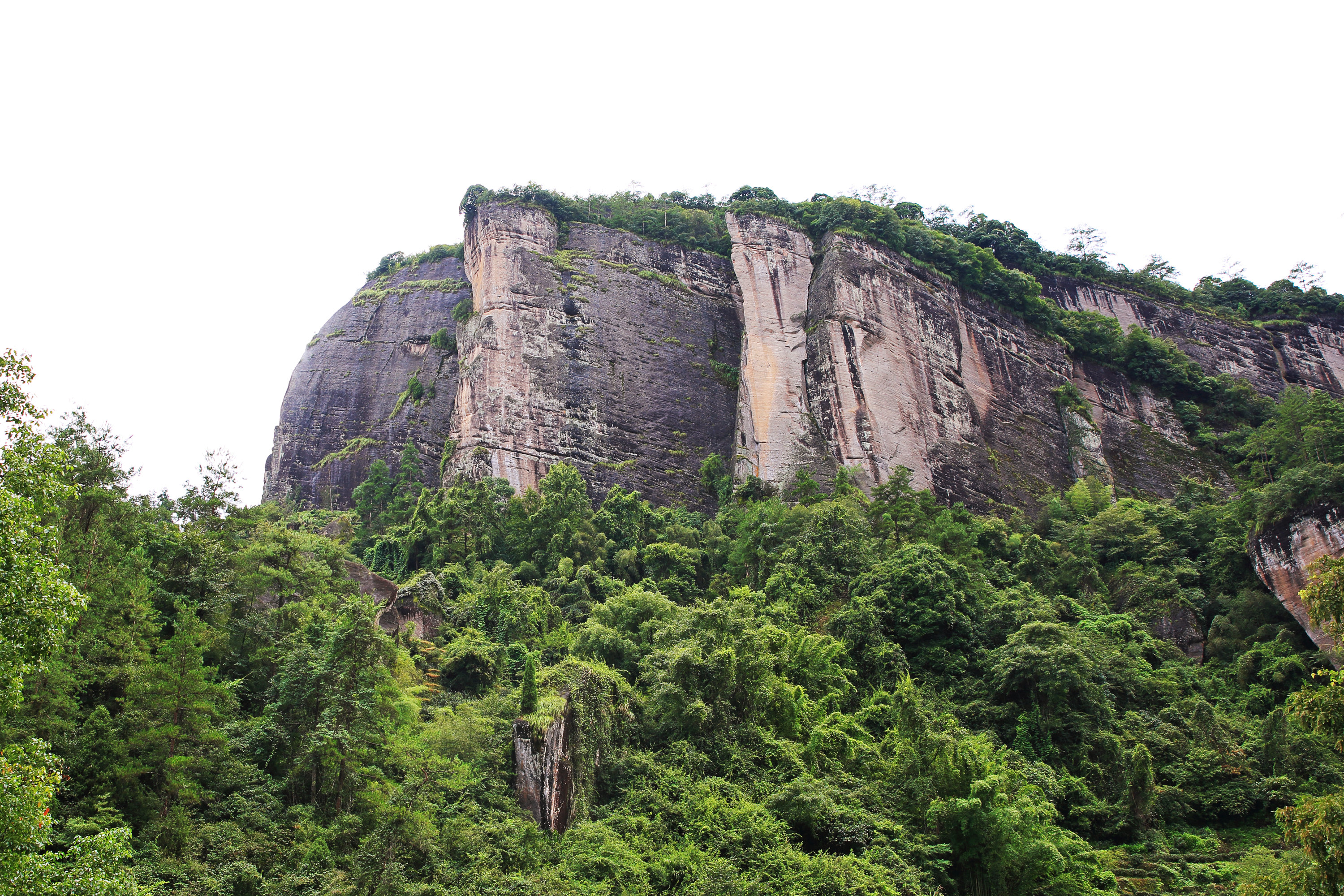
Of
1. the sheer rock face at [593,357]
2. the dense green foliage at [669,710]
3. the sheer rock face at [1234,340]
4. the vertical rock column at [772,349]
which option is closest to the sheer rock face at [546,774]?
the dense green foliage at [669,710]

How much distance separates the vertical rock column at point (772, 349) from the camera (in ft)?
112

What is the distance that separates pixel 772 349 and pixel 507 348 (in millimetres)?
10047

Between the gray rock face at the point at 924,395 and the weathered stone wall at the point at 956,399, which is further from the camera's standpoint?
the weathered stone wall at the point at 956,399

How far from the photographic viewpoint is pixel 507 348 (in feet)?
116

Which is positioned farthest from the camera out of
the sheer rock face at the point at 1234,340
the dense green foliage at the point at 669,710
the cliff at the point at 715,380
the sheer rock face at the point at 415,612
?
the sheer rock face at the point at 1234,340

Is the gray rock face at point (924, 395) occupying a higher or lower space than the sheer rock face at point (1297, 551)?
higher

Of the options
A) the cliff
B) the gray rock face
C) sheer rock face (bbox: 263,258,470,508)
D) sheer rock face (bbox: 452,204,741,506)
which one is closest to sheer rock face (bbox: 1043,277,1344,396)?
the cliff

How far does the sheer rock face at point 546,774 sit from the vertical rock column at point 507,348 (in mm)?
17404

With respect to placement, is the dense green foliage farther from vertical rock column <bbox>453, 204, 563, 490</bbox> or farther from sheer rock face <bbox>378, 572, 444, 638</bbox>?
vertical rock column <bbox>453, 204, 563, 490</bbox>

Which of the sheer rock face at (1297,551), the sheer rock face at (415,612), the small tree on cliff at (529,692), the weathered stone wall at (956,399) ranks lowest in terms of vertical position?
the small tree on cliff at (529,692)

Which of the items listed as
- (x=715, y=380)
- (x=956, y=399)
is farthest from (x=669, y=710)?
(x=956, y=399)

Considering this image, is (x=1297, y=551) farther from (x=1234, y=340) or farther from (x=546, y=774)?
(x=1234, y=340)

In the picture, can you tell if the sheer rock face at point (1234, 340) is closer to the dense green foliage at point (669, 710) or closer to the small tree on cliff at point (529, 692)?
the dense green foliage at point (669, 710)

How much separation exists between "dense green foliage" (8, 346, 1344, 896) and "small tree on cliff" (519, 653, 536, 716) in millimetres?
65
